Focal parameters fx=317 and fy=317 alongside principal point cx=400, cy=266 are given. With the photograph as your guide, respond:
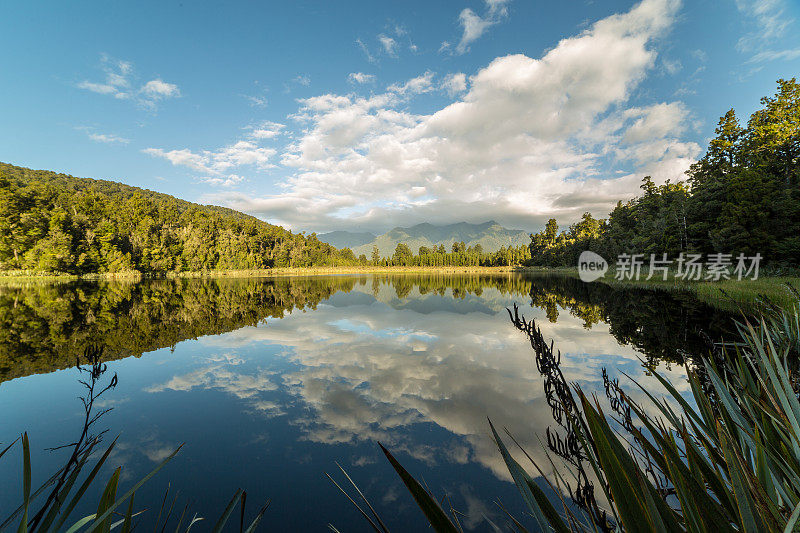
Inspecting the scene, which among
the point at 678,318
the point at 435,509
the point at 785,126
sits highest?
the point at 785,126

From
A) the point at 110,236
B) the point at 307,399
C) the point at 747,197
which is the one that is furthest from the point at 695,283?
the point at 110,236

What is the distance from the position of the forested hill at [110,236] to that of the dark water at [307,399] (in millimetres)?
43230

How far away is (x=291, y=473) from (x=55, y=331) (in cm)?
1219

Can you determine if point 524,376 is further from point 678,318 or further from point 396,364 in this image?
point 678,318

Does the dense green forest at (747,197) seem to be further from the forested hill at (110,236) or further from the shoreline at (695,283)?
the forested hill at (110,236)

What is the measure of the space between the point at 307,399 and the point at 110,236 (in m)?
58.1

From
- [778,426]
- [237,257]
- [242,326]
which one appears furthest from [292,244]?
[778,426]

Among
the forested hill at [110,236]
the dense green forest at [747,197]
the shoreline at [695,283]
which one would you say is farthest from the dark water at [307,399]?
the forested hill at [110,236]

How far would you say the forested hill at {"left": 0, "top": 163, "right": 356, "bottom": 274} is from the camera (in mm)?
41312

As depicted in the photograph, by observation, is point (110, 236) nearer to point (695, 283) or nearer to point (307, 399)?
point (307, 399)

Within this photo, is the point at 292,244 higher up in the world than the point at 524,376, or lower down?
higher up

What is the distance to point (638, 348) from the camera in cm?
913

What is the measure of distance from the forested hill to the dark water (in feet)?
142

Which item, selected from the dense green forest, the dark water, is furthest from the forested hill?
the dense green forest
